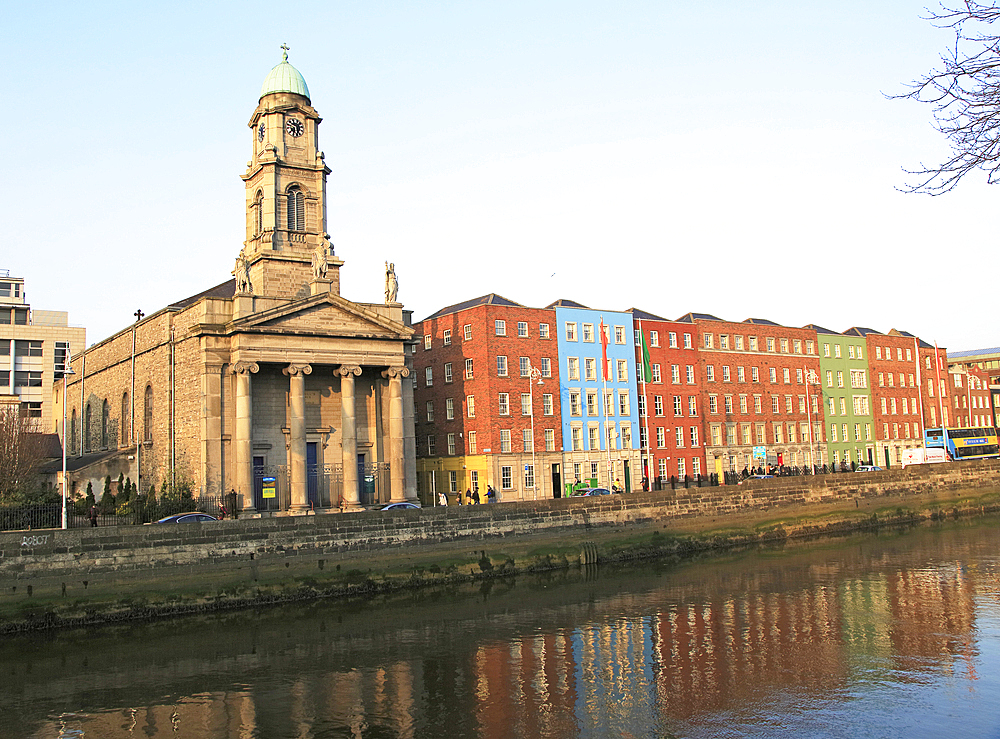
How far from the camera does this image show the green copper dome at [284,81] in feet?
177

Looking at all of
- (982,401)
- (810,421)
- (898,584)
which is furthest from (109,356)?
(982,401)

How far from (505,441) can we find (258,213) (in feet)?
74.6

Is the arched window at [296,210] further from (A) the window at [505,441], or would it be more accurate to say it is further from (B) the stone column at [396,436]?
(A) the window at [505,441]

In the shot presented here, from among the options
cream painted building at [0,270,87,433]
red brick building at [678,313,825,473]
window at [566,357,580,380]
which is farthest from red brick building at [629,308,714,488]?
cream painted building at [0,270,87,433]

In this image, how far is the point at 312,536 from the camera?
37.5 m

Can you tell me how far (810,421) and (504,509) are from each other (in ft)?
157

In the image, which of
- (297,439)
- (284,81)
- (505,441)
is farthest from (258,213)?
(505,441)

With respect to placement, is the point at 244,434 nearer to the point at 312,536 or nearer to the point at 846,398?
the point at 312,536

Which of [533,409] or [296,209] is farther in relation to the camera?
[533,409]

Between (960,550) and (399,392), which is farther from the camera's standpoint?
(399,392)

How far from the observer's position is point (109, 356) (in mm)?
61312

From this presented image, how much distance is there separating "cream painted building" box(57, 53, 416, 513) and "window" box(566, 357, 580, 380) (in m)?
18.2

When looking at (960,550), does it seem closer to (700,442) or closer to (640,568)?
(640,568)

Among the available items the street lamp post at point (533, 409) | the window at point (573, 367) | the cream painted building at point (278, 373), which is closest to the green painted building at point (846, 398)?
the window at point (573, 367)
